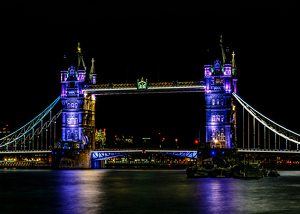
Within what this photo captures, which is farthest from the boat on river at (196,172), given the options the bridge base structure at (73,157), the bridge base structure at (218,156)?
the bridge base structure at (73,157)

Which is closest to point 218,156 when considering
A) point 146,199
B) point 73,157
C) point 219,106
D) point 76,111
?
point 219,106

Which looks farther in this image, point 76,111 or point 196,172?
point 76,111

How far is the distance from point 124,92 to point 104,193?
4891 cm

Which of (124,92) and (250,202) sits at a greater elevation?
(124,92)

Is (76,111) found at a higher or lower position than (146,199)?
higher

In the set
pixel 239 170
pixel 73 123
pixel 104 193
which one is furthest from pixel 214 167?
pixel 104 193

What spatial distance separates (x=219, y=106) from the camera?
98.9m

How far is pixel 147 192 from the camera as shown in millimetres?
57312

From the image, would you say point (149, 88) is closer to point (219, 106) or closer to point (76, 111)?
point (219, 106)

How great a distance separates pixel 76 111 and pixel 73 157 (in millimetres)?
8403

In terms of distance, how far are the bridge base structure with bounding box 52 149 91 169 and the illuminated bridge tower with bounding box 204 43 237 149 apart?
2288 cm

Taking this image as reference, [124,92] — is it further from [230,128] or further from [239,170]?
[239,170]

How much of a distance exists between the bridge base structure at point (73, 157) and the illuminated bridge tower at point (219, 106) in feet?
75.1

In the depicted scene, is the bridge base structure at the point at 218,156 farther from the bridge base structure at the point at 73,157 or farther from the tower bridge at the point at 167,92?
the bridge base structure at the point at 73,157
